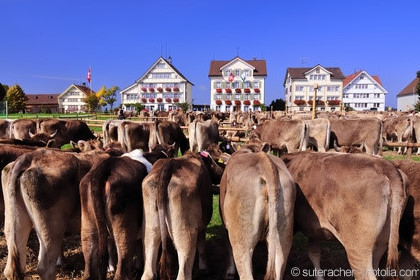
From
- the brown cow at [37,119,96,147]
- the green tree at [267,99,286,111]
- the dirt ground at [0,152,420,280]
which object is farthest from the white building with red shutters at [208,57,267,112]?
the dirt ground at [0,152,420,280]

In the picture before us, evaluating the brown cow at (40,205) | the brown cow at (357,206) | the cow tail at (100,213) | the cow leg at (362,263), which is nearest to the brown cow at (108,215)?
the cow tail at (100,213)

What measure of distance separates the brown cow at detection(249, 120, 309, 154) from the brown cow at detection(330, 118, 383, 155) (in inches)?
86.0

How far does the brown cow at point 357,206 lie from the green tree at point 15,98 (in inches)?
3341

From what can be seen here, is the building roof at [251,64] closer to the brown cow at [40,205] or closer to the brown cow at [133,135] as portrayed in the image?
the brown cow at [133,135]

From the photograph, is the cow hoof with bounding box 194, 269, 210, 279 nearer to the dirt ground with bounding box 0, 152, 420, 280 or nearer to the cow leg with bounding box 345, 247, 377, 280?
the dirt ground with bounding box 0, 152, 420, 280

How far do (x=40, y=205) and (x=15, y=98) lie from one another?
278ft

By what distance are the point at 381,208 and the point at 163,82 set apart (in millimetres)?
73982

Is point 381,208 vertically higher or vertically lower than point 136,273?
higher

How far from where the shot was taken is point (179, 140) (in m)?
16.0

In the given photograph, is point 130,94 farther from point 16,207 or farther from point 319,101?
point 16,207

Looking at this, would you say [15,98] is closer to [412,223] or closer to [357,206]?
[357,206]

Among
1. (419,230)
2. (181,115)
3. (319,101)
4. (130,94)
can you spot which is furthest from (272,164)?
(130,94)

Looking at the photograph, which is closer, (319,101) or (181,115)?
(181,115)

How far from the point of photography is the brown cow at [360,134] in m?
14.5
